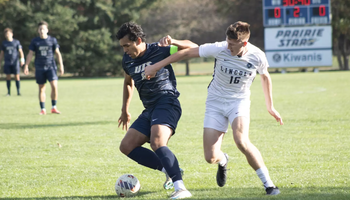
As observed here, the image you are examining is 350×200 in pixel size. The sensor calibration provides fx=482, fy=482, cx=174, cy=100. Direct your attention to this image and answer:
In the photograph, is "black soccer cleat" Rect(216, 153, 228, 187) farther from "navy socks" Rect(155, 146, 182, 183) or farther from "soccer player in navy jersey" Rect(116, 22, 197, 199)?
"navy socks" Rect(155, 146, 182, 183)

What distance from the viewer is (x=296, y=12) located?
95.2ft

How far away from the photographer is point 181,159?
6438 mm

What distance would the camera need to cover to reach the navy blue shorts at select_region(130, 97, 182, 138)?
4738mm

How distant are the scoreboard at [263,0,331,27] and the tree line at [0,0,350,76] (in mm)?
9558

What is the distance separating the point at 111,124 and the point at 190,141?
2826 millimetres

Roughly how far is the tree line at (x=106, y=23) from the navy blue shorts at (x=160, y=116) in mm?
35032

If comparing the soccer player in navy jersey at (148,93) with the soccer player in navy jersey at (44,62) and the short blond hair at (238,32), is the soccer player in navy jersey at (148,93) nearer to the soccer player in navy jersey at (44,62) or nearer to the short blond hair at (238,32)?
the short blond hair at (238,32)

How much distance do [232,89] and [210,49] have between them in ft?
1.61

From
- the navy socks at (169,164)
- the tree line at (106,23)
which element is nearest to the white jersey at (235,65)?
the navy socks at (169,164)

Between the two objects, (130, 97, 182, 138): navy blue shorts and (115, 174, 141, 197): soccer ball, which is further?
(130, 97, 182, 138): navy blue shorts

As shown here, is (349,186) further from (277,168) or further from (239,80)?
(239,80)

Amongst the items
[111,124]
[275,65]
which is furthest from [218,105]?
[275,65]

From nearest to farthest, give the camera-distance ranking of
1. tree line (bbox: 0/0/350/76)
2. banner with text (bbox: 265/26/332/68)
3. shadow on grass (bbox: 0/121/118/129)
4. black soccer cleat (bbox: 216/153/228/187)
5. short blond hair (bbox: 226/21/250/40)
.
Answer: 1. short blond hair (bbox: 226/21/250/40)
2. black soccer cleat (bbox: 216/153/228/187)
3. shadow on grass (bbox: 0/121/118/129)
4. banner with text (bbox: 265/26/332/68)
5. tree line (bbox: 0/0/350/76)

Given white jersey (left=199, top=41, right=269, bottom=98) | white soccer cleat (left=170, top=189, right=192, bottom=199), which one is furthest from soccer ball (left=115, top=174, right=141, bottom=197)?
white jersey (left=199, top=41, right=269, bottom=98)
